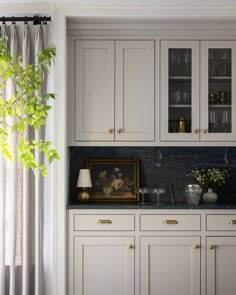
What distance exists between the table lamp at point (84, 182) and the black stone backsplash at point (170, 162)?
0.84ft

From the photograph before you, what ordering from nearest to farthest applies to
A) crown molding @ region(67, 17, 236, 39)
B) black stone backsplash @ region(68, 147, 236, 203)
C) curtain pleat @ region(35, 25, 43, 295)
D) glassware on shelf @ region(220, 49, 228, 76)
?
curtain pleat @ region(35, 25, 43, 295) < crown molding @ region(67, 17, 236, 39) < glassware on shelf @ region(220, 49, 228, 76) < black stone backsplash @ region(68, 147, 236, 203)

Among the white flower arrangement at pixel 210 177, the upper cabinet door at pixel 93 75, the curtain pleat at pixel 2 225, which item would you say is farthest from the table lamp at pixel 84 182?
the white flower arrangement at pixel 210 177

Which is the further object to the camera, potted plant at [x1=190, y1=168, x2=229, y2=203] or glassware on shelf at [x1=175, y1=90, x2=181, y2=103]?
potted plant at [x1=190, y1=168, x2=229, y2=203]

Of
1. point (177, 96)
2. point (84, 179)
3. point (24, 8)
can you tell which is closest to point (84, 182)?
point (84, 179)

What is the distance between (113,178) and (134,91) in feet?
2.62

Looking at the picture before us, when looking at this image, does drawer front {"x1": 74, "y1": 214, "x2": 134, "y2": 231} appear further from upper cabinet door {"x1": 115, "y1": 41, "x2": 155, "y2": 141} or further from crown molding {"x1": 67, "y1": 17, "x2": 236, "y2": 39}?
crown molding {"x1": 67, "y1": 17, "x2": 236, "y2": 39}

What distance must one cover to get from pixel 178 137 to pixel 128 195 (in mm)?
664

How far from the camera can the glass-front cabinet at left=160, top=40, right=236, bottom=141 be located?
379cm

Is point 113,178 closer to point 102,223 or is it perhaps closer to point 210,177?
point 102,223

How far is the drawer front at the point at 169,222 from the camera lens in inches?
141

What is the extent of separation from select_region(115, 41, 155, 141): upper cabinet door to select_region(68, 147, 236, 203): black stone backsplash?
0.40 m

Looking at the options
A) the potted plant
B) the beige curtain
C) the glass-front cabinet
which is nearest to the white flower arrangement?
the potted plant

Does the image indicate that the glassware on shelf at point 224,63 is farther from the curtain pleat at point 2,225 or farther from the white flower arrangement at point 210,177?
the curtain pleat at point 2,225

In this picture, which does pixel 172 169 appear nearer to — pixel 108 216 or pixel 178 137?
pixel 178 137
